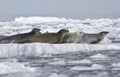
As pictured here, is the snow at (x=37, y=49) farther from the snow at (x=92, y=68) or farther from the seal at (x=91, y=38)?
the snow at (x=92, y=68)

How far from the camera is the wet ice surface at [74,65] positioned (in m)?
10.2

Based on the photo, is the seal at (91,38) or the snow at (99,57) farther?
the seal at (91,38)

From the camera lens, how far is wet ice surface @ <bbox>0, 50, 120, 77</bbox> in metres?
10.2

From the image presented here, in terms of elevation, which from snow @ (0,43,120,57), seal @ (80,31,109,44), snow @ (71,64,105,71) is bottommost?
snow @ (71,64,105,71)

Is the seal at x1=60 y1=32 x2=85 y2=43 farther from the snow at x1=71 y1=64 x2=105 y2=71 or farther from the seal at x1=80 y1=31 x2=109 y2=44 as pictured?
the snow at x1=71 y1=64 x2=105 y2=71

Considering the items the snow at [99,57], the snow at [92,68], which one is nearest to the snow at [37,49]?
the snow at [99,57]

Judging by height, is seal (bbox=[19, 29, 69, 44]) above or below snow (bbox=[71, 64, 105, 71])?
above

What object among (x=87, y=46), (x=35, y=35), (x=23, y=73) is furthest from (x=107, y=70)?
(x=35, y=35)

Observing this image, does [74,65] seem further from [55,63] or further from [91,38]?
[91,38]

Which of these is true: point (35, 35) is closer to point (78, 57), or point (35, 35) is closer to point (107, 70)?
point (78, 57)

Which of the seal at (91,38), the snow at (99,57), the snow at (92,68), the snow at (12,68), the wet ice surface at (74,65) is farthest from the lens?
the seal at (91,38)

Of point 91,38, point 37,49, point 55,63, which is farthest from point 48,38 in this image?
point 55,63

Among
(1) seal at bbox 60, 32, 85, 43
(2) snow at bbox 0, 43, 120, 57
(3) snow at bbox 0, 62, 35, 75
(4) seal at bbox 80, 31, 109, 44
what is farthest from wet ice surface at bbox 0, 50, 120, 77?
(4) seal at bbox 80, 31, 109, 44

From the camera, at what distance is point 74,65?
12.2 meters
